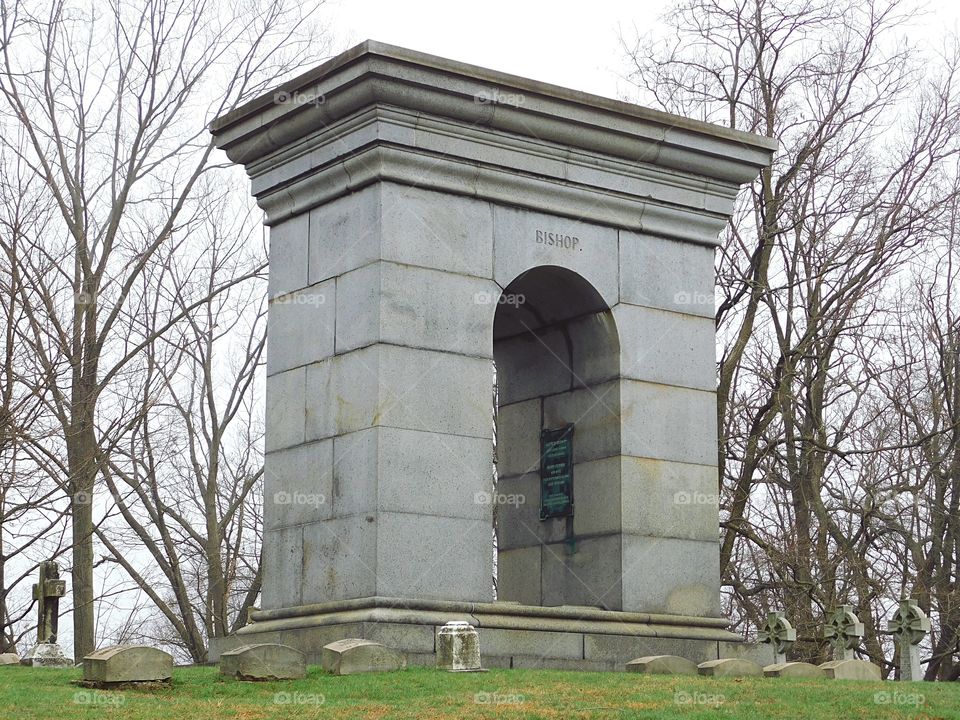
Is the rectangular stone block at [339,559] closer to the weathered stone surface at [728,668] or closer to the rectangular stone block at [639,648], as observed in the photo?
the rectangular stone block at [639,648]

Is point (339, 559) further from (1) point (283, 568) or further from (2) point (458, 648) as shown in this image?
(2) point (458, 648)

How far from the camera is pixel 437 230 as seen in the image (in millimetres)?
13828

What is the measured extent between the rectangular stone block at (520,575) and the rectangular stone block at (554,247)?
305cm

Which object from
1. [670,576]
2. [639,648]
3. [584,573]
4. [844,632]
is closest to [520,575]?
[584,573]

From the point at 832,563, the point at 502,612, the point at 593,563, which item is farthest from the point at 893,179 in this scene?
the point at 502,612

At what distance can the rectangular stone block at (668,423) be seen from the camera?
582 inches

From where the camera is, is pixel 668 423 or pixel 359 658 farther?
pixel 668 423

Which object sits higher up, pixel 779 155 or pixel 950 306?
pixel 779 155

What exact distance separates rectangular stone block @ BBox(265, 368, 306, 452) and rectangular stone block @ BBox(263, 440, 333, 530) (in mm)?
115

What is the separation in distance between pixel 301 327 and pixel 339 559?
2.44 m

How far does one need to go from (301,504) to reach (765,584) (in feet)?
40.7

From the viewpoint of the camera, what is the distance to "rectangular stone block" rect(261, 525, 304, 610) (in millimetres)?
13898

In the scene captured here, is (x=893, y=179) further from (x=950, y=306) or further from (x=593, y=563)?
(x=593, y=563)

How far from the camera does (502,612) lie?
13.3 meters
